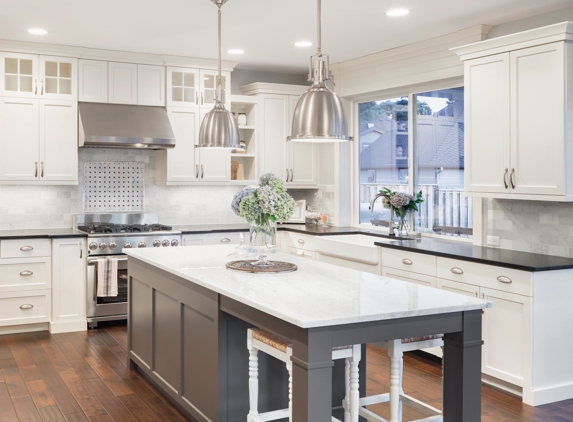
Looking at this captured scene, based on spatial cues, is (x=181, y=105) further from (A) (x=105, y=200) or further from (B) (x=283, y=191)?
(B) (x=283, y=191)

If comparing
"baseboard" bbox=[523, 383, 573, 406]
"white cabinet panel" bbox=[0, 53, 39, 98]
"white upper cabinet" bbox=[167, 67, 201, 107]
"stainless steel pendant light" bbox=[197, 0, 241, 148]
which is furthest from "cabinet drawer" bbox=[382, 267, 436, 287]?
"white cabinet panel" bbox=[0, 53, 39, 98]

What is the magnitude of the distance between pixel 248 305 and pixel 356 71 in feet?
14.1

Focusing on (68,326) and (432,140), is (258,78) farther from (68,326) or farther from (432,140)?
(68,326)

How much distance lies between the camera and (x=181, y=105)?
6582 millimetres

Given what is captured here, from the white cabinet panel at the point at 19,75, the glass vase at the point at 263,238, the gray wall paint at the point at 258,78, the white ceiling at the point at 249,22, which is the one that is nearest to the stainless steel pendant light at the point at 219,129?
the glass vase at the point at 263,238

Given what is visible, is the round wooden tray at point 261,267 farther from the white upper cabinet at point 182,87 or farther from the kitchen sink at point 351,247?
the white upper cabinet at point 182,87

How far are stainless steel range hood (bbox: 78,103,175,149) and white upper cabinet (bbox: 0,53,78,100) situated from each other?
233 mm

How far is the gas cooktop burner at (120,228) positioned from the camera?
6.04 meters

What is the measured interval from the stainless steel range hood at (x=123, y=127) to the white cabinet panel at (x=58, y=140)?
104mm

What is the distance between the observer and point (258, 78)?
738cm

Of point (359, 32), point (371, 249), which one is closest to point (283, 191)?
point (371, 249)

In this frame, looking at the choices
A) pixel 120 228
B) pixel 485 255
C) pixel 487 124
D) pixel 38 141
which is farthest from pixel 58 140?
pixel 485 255

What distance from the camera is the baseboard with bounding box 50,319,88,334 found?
5.83 meters

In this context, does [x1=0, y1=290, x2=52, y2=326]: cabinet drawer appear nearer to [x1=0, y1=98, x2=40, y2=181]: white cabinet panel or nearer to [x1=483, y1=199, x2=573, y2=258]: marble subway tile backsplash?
[x1=0, y1=98, x2=40, y2=181]: white cabinet panel
